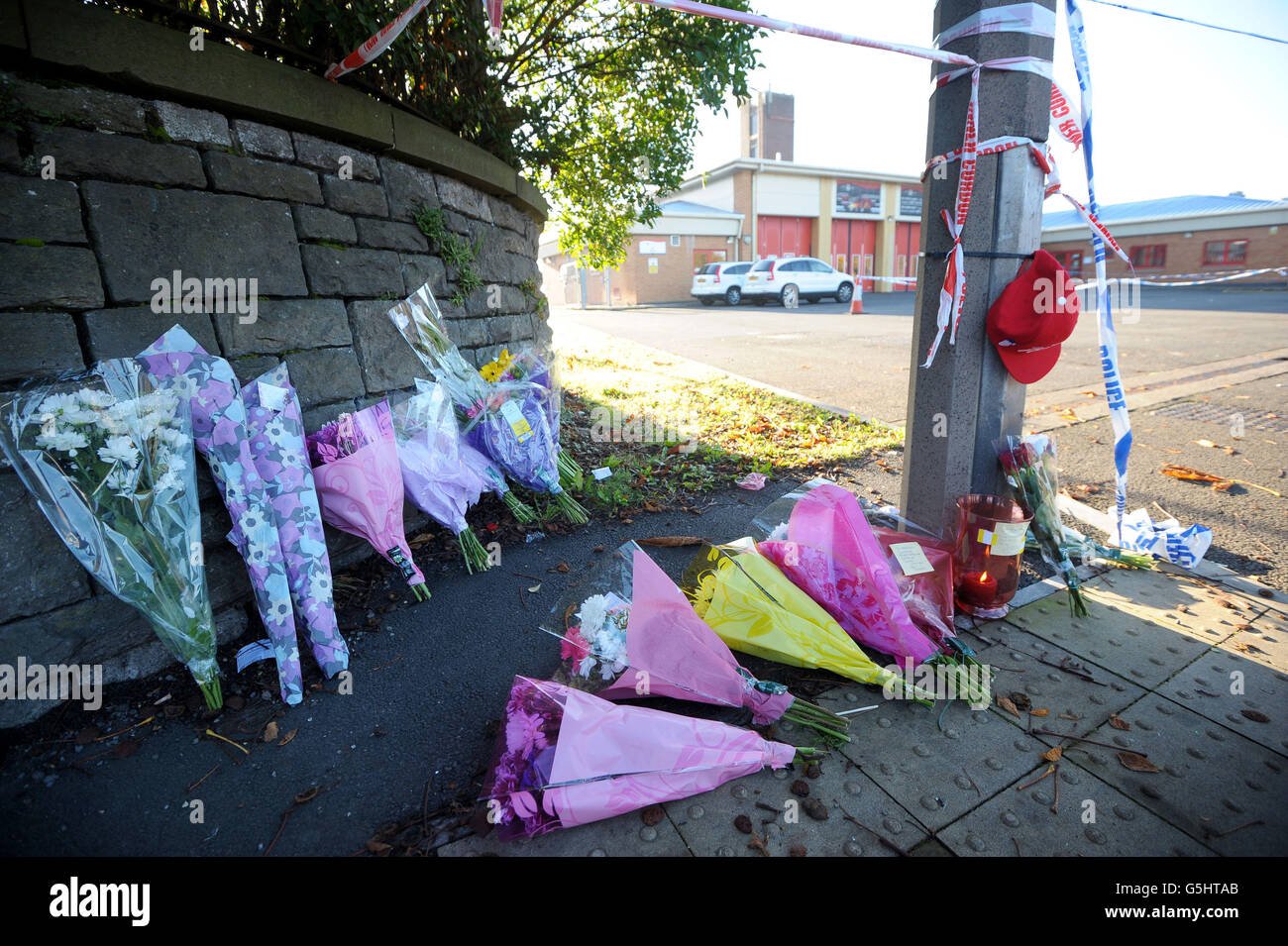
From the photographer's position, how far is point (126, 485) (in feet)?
6.81

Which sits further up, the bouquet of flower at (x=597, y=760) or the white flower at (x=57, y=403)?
the white flower at (x=57, y=403)

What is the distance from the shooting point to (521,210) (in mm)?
5391

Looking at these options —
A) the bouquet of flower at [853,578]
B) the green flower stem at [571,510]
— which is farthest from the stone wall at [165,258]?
the bouquet of flower at [853,578]

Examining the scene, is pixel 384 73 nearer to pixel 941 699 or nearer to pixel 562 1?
pixel 562 1

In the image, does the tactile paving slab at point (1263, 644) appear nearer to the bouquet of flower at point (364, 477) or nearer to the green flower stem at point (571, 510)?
the green flower stem at point (571, 510)

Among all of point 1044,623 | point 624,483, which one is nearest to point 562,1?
point 624,483

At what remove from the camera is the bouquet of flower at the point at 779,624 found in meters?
2.32

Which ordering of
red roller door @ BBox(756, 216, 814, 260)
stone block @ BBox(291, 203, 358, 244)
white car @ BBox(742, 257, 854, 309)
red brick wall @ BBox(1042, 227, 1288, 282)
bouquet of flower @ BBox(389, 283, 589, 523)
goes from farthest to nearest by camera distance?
red roller door @ BBox(756, 216, 814, 260)
red brick wall @ BBox(1042, 227, 1288, 282)
white car @ BBox(742, 257, 854, 309)
bouquet of flower @ BBox(389, 283, 589, 523)
stone block @ BBox(291, 203, 358, 244)

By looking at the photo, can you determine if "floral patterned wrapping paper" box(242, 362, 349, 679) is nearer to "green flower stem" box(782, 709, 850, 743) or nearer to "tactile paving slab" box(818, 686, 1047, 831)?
"green flower stem" box(782, 709, 850, 743)

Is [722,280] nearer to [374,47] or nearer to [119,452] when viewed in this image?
[374,47]

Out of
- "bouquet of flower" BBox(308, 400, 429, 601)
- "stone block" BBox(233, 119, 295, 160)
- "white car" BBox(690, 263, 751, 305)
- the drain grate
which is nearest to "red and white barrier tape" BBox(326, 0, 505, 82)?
"stone block" BBox(233, 119, 295, 160)

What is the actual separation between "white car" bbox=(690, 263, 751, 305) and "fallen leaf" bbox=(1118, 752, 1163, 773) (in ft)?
69.2

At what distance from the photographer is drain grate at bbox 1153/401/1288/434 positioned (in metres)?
5.32

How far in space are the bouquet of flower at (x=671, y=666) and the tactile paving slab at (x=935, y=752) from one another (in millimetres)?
116
